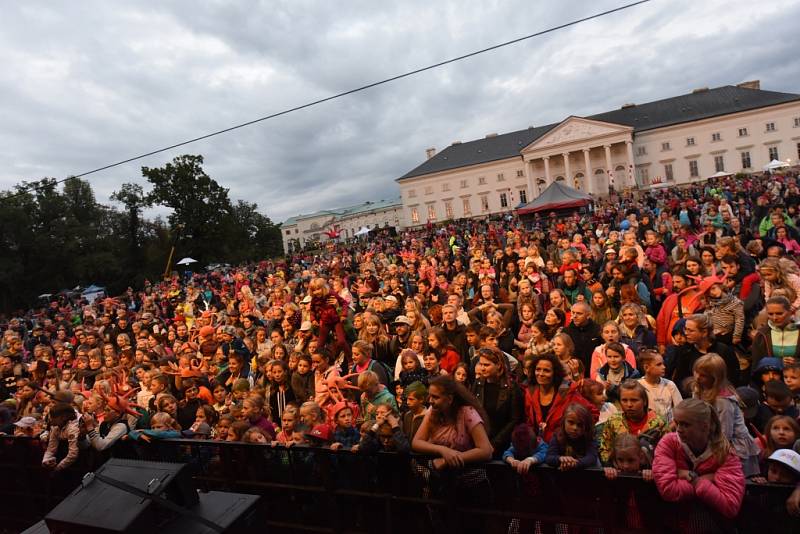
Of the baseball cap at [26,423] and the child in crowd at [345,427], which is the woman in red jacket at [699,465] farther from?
the baseball cap at [26,423]

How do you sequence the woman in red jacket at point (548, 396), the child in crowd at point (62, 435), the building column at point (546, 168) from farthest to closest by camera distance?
the building column at point (546, 168), the child in crowd at point (62, 435), the woman in red jacket at point (548, 396)

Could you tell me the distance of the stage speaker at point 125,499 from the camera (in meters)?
2.53

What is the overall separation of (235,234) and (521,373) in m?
58.0

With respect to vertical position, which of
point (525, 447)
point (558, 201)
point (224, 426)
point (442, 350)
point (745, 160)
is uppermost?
point (745, 160)

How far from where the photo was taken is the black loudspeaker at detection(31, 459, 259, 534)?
2535 mm

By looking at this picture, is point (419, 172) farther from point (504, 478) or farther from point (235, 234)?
point (504, 478)

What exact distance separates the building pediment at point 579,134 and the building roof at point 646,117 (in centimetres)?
364

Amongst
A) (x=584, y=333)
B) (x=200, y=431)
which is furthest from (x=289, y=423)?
(x=584, y=333)

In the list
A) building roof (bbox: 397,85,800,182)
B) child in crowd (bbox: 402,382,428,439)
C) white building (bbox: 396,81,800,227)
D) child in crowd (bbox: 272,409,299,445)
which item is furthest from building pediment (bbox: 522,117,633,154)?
child in crowd (bbox: 272,409,299,445)

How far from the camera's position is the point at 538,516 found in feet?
9.02

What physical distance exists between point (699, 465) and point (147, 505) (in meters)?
2.95

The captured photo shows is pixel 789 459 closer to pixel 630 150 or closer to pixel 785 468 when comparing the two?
pixel 785 468

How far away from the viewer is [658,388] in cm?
367

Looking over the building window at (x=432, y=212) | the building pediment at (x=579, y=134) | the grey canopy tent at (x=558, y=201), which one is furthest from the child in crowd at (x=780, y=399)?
the building window at (x=432, y=212)
